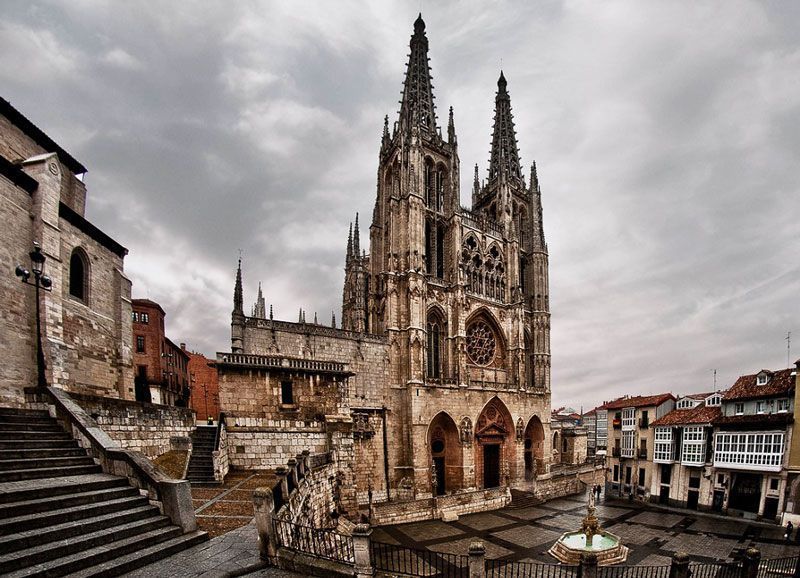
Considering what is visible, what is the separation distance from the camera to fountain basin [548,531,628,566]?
52.9 feet

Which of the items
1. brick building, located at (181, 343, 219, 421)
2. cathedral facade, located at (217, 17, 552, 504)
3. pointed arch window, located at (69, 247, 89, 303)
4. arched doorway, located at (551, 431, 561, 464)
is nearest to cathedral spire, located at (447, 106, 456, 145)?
cathedral facade, located at (217, 17, 552, 504)

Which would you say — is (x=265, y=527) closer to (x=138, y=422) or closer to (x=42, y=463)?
(x=42, y=463)

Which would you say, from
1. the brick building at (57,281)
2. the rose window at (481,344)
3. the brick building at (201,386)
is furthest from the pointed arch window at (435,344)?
the brick building at (201,386)

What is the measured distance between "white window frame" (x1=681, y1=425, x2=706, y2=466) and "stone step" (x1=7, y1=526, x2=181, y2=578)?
36.3m

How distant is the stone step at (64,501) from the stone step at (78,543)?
2.72 feet

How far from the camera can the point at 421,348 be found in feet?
90.6

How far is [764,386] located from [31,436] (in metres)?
39.4

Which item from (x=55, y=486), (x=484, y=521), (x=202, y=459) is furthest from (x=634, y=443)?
(x=55, y=486)

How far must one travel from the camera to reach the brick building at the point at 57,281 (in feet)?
39.2

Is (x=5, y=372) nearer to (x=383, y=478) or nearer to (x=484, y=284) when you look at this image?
(x=383, y=478)

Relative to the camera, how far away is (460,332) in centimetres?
3012

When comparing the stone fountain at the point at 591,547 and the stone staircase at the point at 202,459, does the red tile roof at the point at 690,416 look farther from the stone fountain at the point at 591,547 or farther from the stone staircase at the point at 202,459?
the stone staircase at the point at 202,459

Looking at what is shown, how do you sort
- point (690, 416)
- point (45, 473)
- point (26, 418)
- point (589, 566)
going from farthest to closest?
point (690, 416), point (26, 418), point (589, 566), point (45, 473)

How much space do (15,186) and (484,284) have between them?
30.5m
